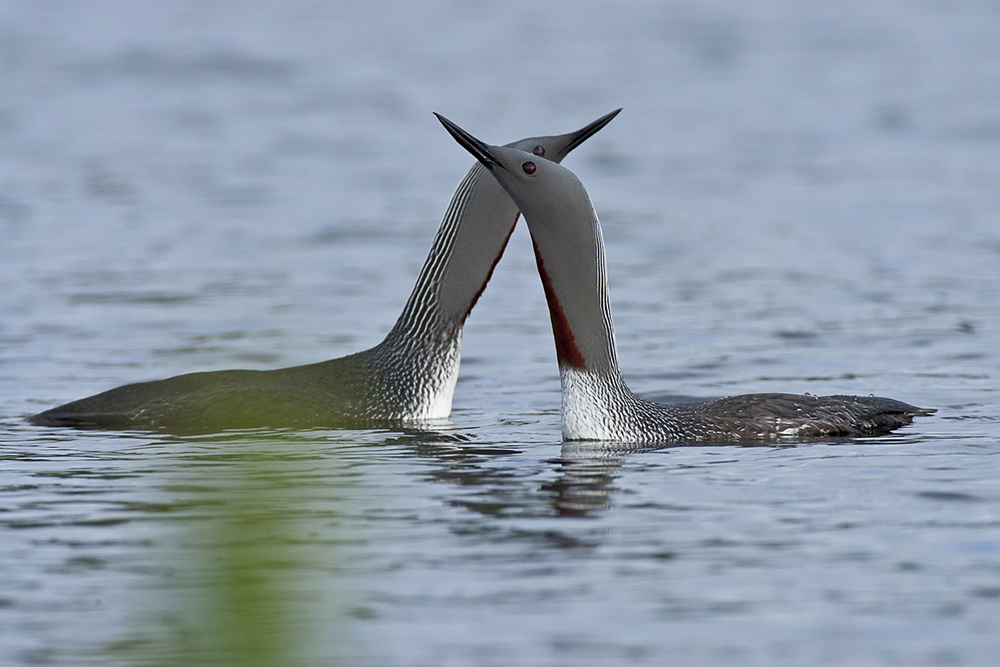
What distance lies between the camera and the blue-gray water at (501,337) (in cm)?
540

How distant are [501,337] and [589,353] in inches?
163

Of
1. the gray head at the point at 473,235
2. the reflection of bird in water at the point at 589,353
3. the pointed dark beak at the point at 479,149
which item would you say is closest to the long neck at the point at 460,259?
the gray head at the point at 473,235

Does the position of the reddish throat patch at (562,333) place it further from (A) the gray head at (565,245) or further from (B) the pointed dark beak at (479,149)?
(B) the pointed dark beak at (479,149)

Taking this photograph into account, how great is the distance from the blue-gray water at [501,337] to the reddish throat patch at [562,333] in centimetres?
44

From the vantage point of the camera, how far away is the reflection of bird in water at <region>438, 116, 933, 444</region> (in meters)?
8.46

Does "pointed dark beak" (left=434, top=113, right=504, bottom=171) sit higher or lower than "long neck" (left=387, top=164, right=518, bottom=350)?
higher

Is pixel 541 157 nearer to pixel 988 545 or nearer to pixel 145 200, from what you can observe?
pixel 988 545

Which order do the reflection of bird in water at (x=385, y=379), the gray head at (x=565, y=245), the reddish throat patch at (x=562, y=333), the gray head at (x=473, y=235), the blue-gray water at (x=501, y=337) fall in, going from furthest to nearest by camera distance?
the gray head at (x=473, y=235) < the reflection of bird in water at (x=385, y=379) < the reddish throat patch at (x=562, y=333) < the gray head at (x=565, y=245) < the blue-gray water at (x=501, y=337)

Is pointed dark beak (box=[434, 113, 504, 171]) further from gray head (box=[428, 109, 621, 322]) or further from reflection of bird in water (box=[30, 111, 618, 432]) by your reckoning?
gray head (box=[428, 109, 621, 322])

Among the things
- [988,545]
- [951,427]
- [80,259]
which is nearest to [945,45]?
[80,259]

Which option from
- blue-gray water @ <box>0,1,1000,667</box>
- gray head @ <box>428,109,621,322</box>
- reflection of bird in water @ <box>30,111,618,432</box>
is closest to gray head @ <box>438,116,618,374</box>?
blue-gray water @ <box>0,1,1000,667</box>

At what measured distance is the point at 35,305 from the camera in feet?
43.9

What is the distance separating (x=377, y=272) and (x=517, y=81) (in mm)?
12519

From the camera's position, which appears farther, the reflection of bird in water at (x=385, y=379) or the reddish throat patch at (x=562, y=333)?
the reflection of bird in water at (x=385, y=379)
